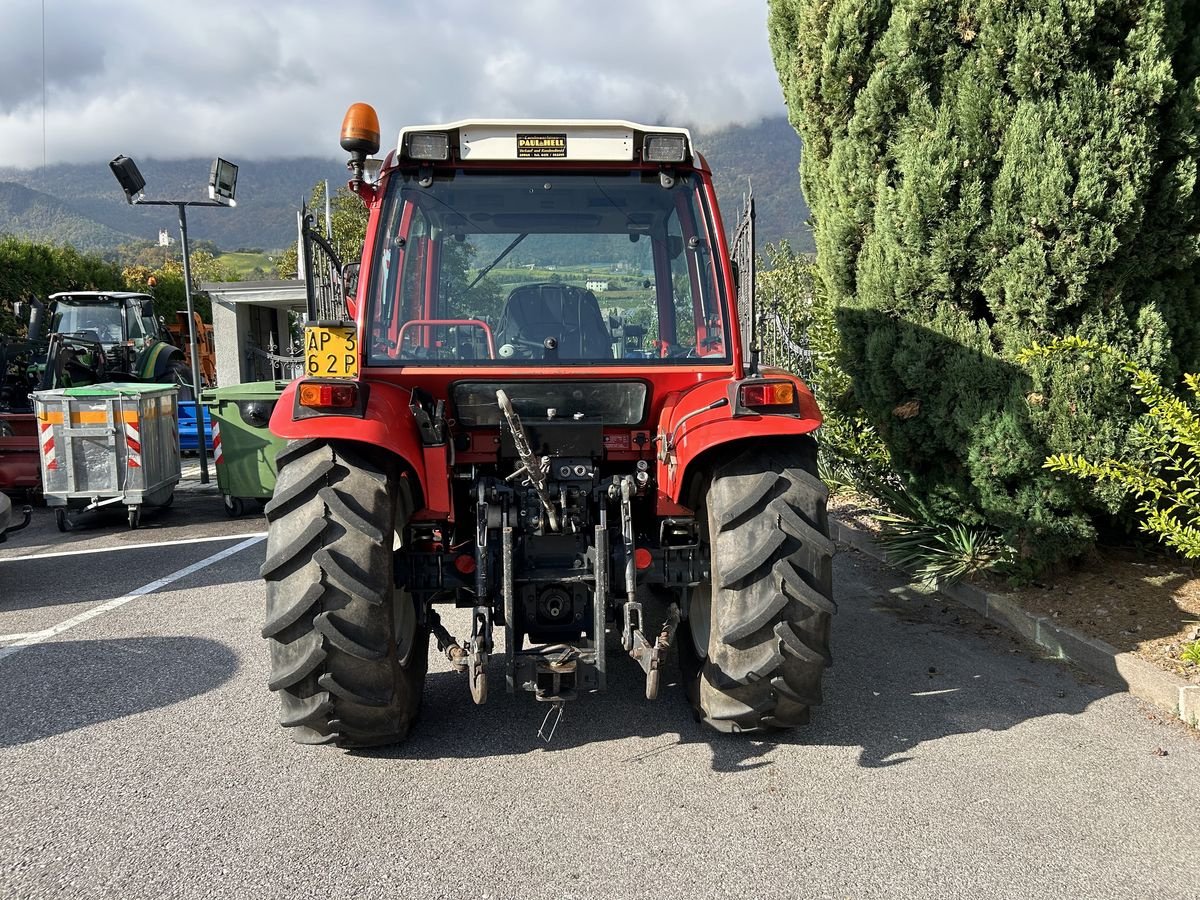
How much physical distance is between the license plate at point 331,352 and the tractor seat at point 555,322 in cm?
66

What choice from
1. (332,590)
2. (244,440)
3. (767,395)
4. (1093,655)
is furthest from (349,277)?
(244,440)

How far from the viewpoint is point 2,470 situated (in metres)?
9.29

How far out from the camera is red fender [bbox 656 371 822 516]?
3422mm

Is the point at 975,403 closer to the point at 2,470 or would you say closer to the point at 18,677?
the point at 18,677

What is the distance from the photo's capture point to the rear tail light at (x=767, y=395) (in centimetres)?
345

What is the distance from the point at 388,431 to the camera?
336 cm

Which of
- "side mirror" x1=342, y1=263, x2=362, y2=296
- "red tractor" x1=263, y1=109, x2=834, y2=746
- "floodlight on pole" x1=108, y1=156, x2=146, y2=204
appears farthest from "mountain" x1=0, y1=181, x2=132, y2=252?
"red tractor" x1=263, y1=109, x2=834, y2=746

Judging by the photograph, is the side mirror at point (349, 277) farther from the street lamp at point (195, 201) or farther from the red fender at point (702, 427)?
the street lamp at point (195, 201)

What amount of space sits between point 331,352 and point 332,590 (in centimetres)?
93

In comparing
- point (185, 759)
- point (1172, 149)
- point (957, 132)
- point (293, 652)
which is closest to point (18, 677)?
point (185, 759)

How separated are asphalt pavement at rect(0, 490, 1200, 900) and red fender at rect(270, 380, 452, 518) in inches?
43.0

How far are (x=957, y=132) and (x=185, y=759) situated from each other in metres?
5.11

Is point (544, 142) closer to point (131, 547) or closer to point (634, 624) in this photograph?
point (634, 624)

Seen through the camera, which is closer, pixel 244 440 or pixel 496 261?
pixel 496 261
